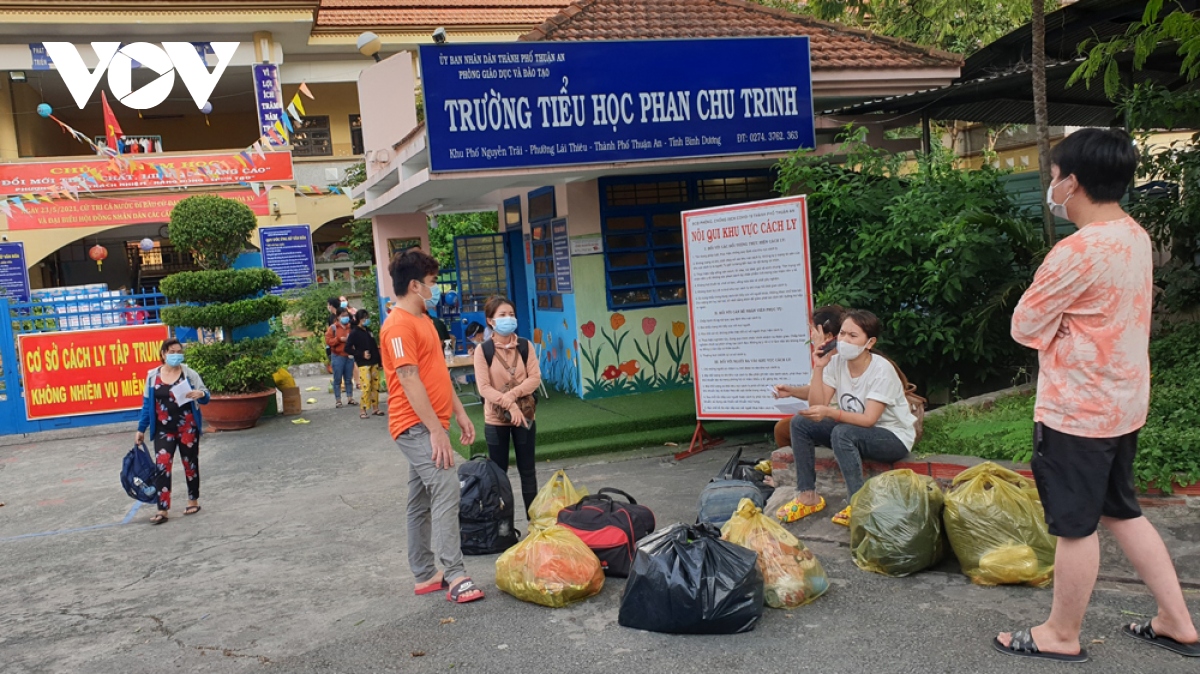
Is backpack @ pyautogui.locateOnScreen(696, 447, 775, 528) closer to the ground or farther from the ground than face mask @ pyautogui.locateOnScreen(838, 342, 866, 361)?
closer to the ground

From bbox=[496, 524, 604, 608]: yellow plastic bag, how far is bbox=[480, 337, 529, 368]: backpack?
66.5 inches

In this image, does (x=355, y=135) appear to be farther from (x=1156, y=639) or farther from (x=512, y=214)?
(x=1156, y=639)

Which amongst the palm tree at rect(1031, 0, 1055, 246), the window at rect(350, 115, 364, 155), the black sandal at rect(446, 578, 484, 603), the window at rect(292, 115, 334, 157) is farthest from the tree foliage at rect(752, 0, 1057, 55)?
the window at rect(292, 115, 334, 157)

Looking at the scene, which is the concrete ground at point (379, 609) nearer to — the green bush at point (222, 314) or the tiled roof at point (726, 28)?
the green bush at point (222, 314)

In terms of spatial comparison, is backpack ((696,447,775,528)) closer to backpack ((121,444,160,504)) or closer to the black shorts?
the black shorts

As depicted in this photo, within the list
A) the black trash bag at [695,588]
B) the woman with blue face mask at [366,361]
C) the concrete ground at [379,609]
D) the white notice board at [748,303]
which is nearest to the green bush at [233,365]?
the woman with blue face mask at [366,361]

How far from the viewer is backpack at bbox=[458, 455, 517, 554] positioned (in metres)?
5.79

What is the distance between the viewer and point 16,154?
2331 cm

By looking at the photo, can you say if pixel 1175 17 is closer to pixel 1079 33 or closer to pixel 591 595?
pixel 1079 33

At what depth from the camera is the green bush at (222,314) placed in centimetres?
1249

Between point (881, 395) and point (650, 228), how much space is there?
5795 millimetres

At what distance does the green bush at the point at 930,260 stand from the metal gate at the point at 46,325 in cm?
970

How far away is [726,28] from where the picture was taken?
11.4 meters

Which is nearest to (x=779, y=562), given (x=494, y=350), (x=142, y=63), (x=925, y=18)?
(x=494, y=350)
